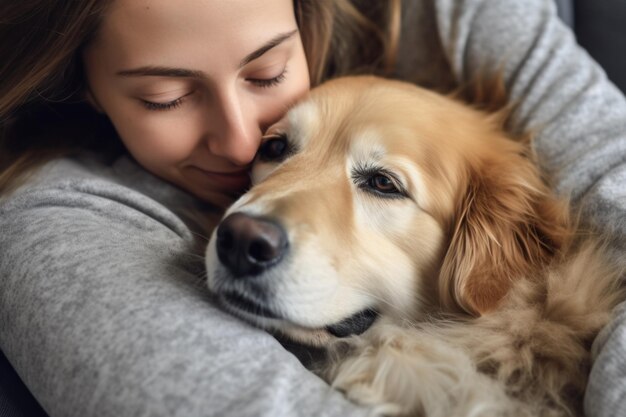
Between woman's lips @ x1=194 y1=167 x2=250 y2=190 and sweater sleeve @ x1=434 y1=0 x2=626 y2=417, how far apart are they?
858mm

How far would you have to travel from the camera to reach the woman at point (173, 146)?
1102 millimetres

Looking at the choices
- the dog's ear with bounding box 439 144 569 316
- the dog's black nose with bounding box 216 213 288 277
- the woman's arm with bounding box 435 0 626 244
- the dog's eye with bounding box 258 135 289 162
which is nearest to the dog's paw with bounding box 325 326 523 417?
the dog's ear with bounding box 439 144 569 316

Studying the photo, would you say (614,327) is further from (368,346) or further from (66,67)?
(66,67)

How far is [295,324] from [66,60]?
100 cm

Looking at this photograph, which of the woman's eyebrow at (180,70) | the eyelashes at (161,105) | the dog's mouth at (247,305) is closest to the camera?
the dog's mouth at (247,305)

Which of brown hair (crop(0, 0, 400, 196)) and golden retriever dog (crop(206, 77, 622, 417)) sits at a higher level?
brown hair (crop(0, 0, 400, 196))

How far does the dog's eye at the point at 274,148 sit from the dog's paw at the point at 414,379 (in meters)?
0.61

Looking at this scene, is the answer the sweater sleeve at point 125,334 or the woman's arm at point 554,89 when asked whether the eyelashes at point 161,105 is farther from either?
the woman's arm at point 554,89

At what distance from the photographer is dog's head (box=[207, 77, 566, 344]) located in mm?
1251

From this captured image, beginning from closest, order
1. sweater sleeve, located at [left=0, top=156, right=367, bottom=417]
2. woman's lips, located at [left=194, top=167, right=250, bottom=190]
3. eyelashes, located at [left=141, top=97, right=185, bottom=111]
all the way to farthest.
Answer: sweater sleeve, located at [left=0, top=156, right=367, bottom=417] → eyelashes, located at [left=141, top=97, right=185, bottom=111] → woman's lips, located at [left=194, top=167, right=250, bottom=190]

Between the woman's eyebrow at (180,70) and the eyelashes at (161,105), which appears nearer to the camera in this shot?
the woman's eyebrow at (180,70)

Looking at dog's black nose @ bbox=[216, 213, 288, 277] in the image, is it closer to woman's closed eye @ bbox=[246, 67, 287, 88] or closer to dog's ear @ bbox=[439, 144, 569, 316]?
dog's ear @ bbox=[439, 144, 569, 316]

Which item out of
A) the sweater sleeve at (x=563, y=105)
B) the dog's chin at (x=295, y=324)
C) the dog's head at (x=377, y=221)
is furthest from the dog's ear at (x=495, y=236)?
the dog's chin at (x=295, y=324)

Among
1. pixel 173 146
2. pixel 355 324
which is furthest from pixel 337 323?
pixel 173 146
